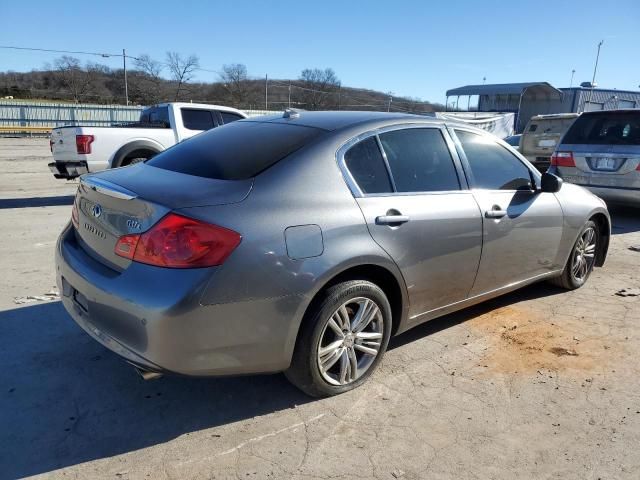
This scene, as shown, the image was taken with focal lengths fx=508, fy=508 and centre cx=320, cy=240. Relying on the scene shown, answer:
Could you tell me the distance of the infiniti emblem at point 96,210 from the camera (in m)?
2.86

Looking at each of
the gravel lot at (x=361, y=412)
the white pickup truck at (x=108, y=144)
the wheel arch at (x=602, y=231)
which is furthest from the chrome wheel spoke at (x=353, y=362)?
the white pickup truck at (x=108, y=144)

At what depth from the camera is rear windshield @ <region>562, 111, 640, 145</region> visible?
8.00 metres

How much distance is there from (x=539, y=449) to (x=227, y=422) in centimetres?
166

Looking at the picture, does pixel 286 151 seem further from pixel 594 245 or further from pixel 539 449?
pixel 594 245

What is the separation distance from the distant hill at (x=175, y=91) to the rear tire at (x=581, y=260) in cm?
3586

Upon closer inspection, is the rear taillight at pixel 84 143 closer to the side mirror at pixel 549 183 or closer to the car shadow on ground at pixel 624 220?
the side mirror at pixel 549 183

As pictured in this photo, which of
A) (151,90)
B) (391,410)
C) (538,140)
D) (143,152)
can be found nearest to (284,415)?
(391,410)

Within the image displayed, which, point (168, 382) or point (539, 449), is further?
point (168, 382)

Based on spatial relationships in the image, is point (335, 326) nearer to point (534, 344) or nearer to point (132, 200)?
point (132, 200)

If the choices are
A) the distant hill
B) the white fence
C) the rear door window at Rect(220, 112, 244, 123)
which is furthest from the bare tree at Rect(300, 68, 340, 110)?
the rear door window at Rect(220, 112, 244, 123)

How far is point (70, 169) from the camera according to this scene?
8.79 meters

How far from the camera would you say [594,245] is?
5.25 m

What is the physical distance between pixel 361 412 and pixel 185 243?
1.40 meters

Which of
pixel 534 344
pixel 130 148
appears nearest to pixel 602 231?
pixel 534 344
